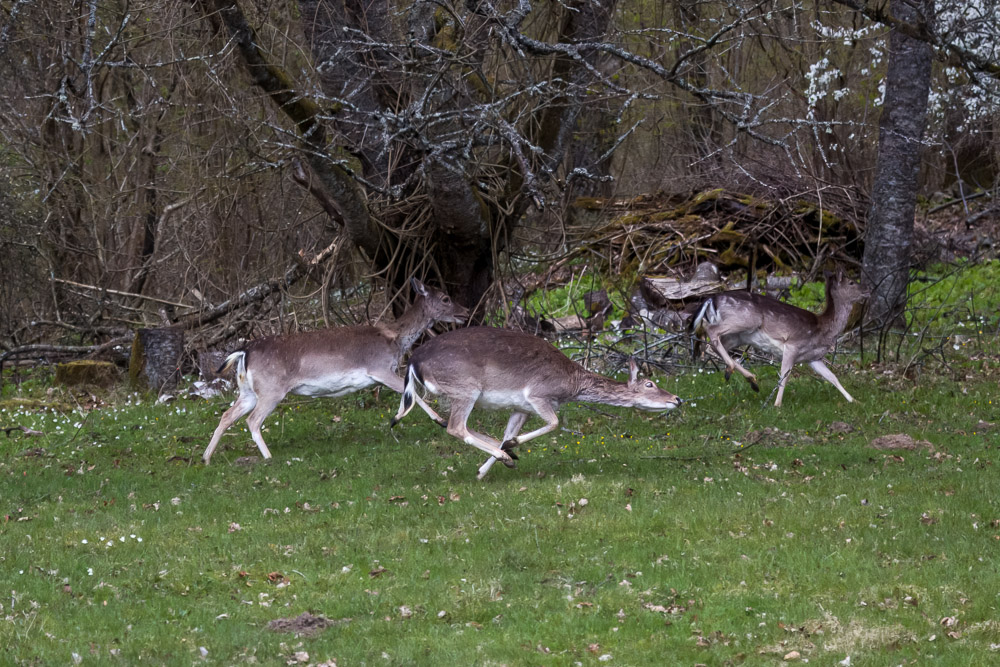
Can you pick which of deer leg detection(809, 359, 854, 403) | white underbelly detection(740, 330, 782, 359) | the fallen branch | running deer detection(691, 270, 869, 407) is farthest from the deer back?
the fallen branch

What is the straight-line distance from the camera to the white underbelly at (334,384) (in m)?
13.0

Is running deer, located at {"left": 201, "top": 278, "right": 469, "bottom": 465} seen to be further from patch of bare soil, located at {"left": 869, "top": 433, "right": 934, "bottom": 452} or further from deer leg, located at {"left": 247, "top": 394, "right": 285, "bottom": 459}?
patch of bare soil, located at {"left": 869, "top": 433, "right": 934, "bottom": 452}

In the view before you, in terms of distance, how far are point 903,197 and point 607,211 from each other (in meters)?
6.72

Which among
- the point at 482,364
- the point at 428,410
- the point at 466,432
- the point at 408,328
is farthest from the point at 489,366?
the point at 408,328

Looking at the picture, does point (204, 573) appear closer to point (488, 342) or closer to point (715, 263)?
point (488, 342)

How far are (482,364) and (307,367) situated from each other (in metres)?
2.88

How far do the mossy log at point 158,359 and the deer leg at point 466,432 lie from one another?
7.27 metres

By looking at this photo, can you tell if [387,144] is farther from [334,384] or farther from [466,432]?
[466,432]

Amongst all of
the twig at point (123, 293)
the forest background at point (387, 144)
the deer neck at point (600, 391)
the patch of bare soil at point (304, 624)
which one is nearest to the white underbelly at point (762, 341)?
the forest background at point (387, 144)

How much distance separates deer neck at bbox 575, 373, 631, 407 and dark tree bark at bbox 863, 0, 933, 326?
6.62 m

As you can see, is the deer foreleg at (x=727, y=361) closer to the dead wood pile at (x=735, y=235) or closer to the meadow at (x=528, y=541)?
the meadow at (x=528, y=541)

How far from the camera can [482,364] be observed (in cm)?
1086

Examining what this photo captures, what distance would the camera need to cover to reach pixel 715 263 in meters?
20.7

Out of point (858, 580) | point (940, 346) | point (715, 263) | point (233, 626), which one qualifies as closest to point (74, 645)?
point (233, 626)
